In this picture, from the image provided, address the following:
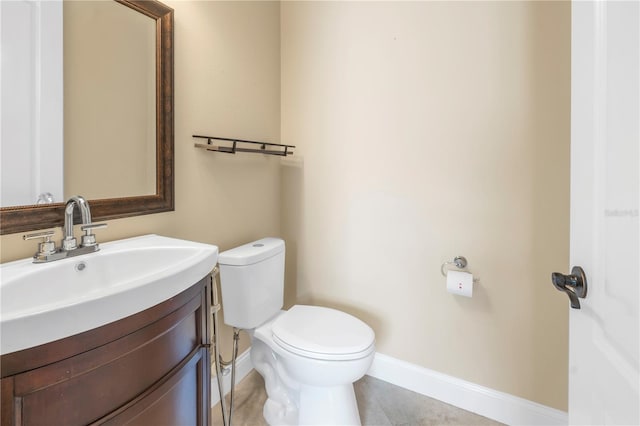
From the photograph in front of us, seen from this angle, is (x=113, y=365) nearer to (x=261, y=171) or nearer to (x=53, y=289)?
(x=53, y=289)

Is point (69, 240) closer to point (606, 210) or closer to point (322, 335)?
point (322, 335)

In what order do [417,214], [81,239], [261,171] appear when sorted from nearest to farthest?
1. [81,239]
2. [417,214]
3. [261,171]

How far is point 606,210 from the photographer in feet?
2.06

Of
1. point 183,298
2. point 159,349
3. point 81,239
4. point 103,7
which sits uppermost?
point 103,7

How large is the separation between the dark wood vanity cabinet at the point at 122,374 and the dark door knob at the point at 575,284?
945 millimetres

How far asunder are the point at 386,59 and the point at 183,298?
5.02 ft

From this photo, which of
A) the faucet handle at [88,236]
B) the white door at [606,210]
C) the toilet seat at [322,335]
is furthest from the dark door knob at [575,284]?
the faucet handle at [88,236]

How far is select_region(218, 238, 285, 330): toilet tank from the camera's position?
1395 millimetres

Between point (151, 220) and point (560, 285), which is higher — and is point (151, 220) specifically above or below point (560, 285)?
above

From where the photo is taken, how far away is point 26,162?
2.93ft

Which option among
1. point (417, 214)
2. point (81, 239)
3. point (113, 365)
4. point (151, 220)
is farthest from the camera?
point (417, 214)

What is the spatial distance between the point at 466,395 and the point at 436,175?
1142 millimetres

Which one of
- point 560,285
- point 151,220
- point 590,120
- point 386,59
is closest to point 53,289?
point 151,220

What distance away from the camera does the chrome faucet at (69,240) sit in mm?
850
